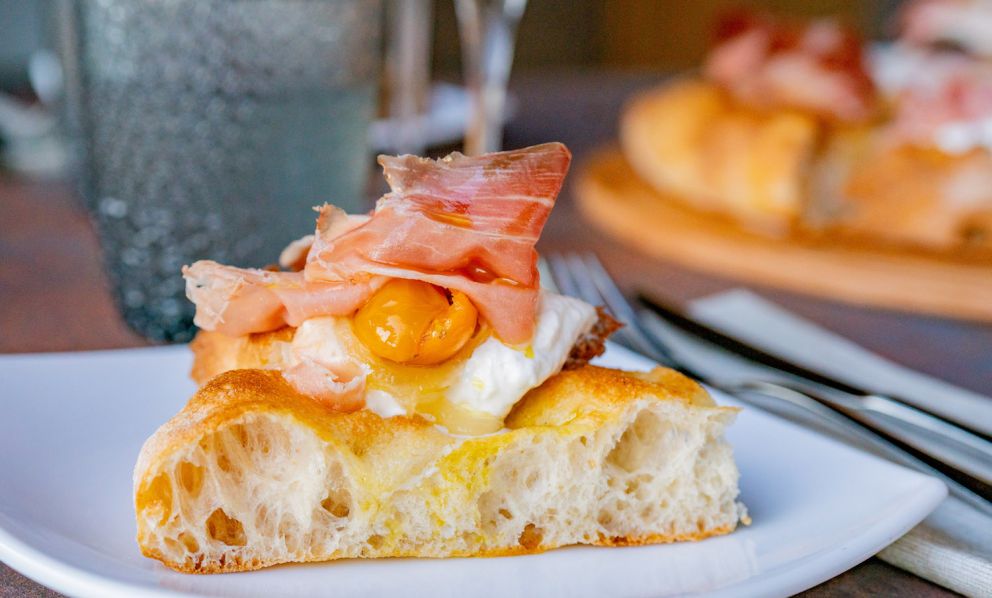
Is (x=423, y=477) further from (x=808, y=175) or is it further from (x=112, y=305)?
(x=808, y=175)

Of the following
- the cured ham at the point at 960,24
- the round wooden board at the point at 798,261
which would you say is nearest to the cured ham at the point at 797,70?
the cured ham at the point at 960,24

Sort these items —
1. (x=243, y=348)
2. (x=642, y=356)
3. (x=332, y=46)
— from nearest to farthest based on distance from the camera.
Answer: (x=243, y=348) < (x=642, y=356) < (x=332, y=46)

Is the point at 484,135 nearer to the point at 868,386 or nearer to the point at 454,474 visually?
the point at 868,386

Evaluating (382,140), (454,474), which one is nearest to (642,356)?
(454,474)

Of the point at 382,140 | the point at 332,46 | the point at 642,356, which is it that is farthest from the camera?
the point at 382,140

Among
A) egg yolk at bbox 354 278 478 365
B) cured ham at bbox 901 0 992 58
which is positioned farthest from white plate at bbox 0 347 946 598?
cured ham at bbox 901 0 992 58

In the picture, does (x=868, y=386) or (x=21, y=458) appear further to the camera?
(x=868, y=386)

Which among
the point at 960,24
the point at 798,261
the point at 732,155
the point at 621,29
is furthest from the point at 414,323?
the point at 621,29
